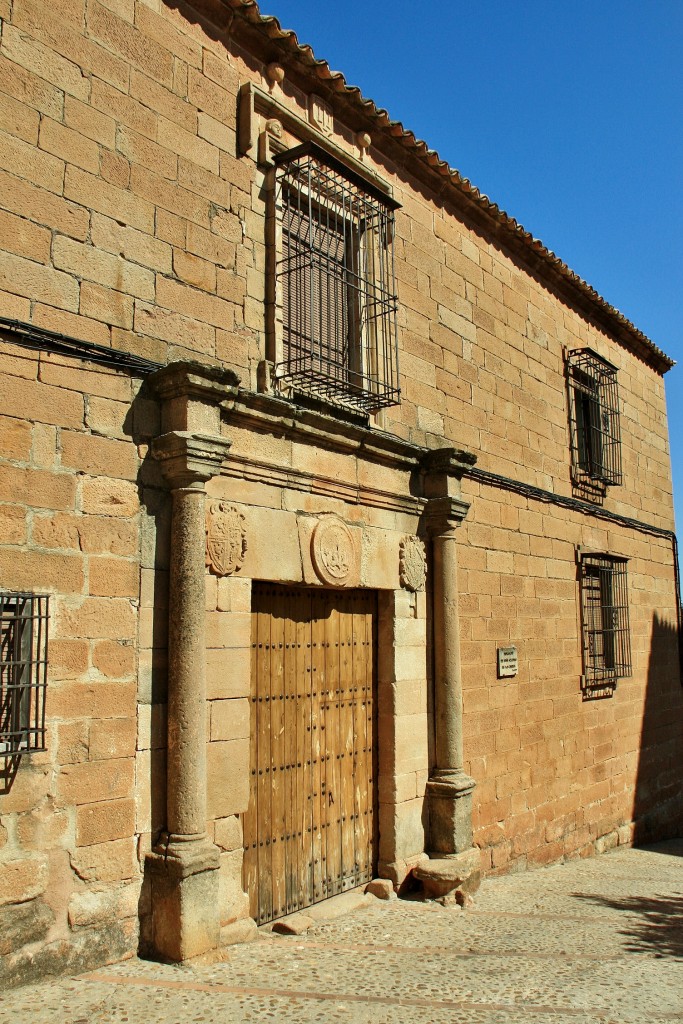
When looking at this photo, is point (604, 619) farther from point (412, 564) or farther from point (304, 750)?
point (304, 750)

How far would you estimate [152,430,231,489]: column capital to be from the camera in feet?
13.7

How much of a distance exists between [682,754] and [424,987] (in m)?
7.70

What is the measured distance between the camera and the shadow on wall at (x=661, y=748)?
9.48m

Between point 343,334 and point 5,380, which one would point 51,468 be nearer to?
point 5,380

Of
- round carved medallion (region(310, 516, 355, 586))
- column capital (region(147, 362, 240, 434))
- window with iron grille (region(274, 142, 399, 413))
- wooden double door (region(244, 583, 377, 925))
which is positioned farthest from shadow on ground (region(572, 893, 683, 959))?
column capital (region(147, 362, 240, 434))

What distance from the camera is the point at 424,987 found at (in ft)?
13.1

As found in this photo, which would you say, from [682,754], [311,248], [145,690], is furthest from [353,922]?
[682,754]

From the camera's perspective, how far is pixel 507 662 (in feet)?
22.9

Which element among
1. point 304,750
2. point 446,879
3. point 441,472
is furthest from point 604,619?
point 304,750

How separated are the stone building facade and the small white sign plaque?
6 centimetres

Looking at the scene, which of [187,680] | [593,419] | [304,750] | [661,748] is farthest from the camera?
[661,748]

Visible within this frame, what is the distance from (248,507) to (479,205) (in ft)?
13.6

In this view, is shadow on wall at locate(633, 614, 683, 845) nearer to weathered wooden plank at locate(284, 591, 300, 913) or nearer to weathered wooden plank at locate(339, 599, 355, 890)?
weathered wooden plank at locate(339, 599, 355, 890)

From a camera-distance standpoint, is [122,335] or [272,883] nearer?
[122,335]
